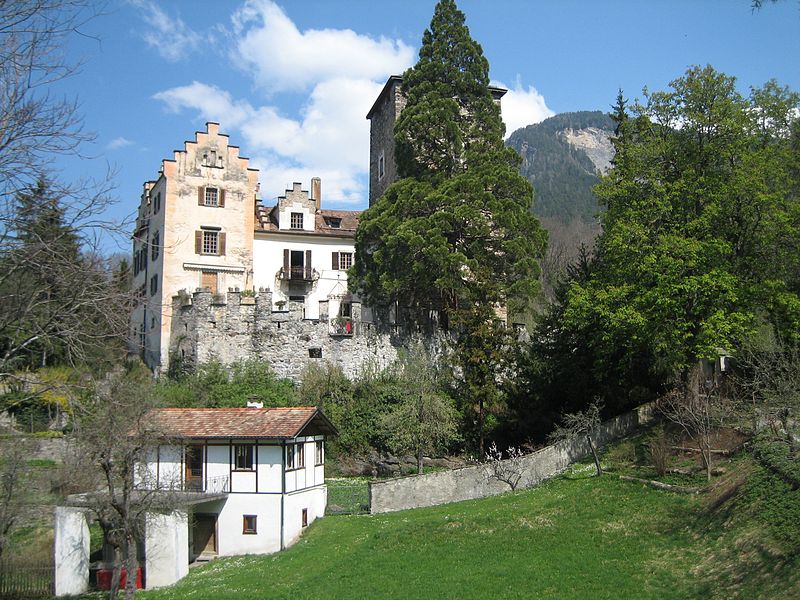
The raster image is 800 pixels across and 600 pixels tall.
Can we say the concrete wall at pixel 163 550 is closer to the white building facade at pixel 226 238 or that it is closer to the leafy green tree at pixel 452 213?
the leafy green tree at pixel 452 213

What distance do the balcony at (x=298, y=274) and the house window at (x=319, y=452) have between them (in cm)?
1409

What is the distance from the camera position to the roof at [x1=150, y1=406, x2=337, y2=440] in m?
25.9

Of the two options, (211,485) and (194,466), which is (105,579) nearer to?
(211,485)

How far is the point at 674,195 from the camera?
27.2m

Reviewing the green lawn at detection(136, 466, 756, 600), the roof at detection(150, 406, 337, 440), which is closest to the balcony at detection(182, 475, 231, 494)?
the roof at detection(150, 406, 337, 440)

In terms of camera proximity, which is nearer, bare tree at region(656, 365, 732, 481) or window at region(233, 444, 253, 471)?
bare tree at region(656, 365, 732, 481)

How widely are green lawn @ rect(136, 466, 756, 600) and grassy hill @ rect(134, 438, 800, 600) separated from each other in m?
0.04

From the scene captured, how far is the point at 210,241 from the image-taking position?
40500 mm

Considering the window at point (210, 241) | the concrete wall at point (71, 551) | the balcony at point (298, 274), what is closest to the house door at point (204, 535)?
the concrete wall at point (71, 551)

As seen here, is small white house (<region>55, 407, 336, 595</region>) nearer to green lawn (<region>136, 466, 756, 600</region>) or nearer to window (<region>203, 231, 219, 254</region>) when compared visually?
green lawn (<region>136, 466, 756, 600</region>)

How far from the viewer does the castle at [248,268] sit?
35.2m

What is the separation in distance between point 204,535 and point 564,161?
5163 inches

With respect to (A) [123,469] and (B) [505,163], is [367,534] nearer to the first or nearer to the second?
(A) [123,469]

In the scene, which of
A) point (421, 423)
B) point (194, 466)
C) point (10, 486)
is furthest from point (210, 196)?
point (10, 486)
